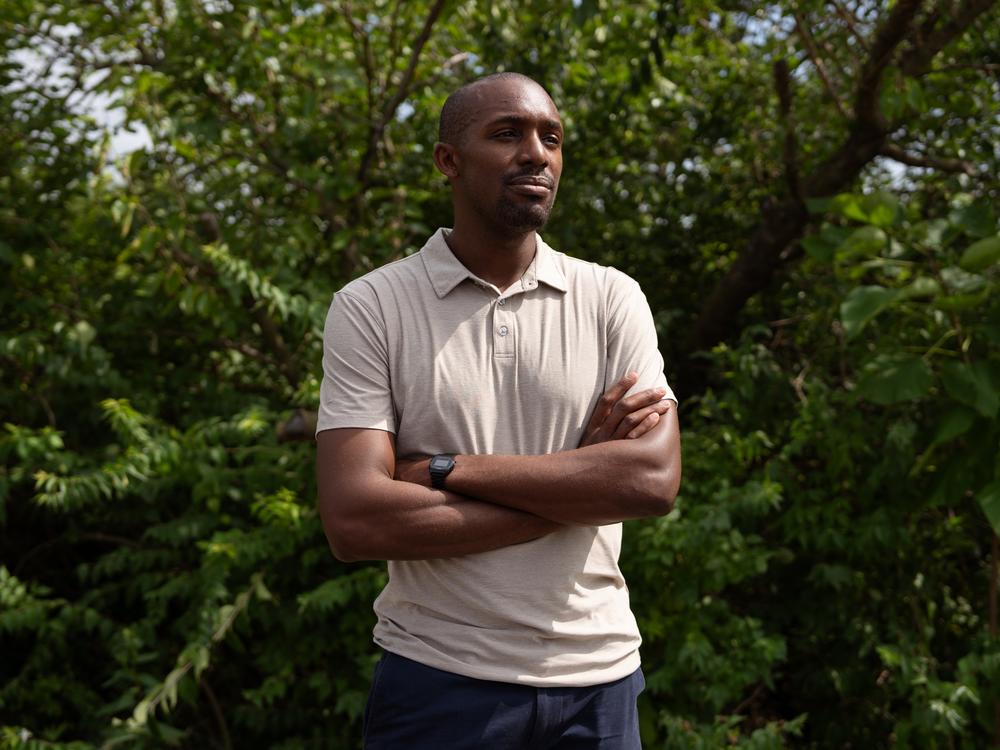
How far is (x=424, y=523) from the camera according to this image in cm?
192

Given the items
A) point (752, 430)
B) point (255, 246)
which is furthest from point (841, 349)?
point (255, 246)

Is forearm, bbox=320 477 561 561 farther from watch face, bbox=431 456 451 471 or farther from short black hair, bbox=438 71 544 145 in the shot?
short black hair, bbox=438 71 544 145

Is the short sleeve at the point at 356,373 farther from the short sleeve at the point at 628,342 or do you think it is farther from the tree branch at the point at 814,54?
the tree branch at the point at 814,54

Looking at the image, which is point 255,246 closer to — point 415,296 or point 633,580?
point 633,580

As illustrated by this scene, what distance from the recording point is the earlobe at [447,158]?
6.93ft

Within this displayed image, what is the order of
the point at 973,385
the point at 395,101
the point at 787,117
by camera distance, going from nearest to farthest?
1. the point at 973,385
2. the point at 787,117
3. the point at 395,101

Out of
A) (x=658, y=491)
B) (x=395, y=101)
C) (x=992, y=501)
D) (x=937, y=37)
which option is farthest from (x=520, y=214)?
(x=937, y=37)

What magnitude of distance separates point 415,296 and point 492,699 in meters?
0.73

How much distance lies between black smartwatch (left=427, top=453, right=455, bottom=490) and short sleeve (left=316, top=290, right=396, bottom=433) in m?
0.11

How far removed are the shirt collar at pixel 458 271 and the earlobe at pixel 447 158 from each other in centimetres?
14

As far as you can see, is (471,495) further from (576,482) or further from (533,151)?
(533,151)

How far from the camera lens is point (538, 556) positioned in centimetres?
199

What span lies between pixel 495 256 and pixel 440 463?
1.41ft

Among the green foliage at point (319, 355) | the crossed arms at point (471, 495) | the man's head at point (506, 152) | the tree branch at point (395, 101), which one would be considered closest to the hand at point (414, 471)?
the crossed arms at point (471, 495)
